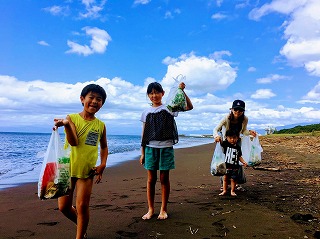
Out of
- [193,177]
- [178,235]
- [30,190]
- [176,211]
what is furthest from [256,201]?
[30,190]

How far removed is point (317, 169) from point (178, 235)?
263 inches

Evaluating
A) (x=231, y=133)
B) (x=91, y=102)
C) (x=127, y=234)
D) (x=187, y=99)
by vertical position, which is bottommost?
(x=127, y=234)

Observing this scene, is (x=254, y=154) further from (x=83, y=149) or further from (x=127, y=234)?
(x=83, y=149)

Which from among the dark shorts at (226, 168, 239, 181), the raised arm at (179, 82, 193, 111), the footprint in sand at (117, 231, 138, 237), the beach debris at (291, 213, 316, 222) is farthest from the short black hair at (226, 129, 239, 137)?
the footprint in sand at (117, 231, 138, 237)

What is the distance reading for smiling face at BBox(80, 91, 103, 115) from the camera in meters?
3.21

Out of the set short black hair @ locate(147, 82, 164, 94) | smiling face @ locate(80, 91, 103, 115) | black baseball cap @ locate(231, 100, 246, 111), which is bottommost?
smiling face @ locate(80, 91, 103, 115)

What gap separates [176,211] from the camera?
4344 millimetres

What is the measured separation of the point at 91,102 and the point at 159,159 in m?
1.32

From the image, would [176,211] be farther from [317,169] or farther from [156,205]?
[317,169]

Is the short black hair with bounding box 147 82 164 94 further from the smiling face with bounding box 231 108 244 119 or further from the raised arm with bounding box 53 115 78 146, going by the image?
the smiling face with bounding box 231 108 244 119

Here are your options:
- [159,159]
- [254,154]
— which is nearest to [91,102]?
[159,159]

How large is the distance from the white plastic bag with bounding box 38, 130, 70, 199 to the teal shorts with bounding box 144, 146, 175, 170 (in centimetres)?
127

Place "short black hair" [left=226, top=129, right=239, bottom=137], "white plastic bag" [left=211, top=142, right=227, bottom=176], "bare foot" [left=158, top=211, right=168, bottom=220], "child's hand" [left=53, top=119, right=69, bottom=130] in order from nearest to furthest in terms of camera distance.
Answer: "child's hand" [left=53, top=119, right=69, bottom=130]
"bare foot" [left=158, top=211, right=168, bottom=220]
"white plastic bag" [left=211, top=142, right=227, bottom=176]
"short black hair" [left=226, top=129, right=239, bottom=137]

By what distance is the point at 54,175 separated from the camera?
2.99 meters
